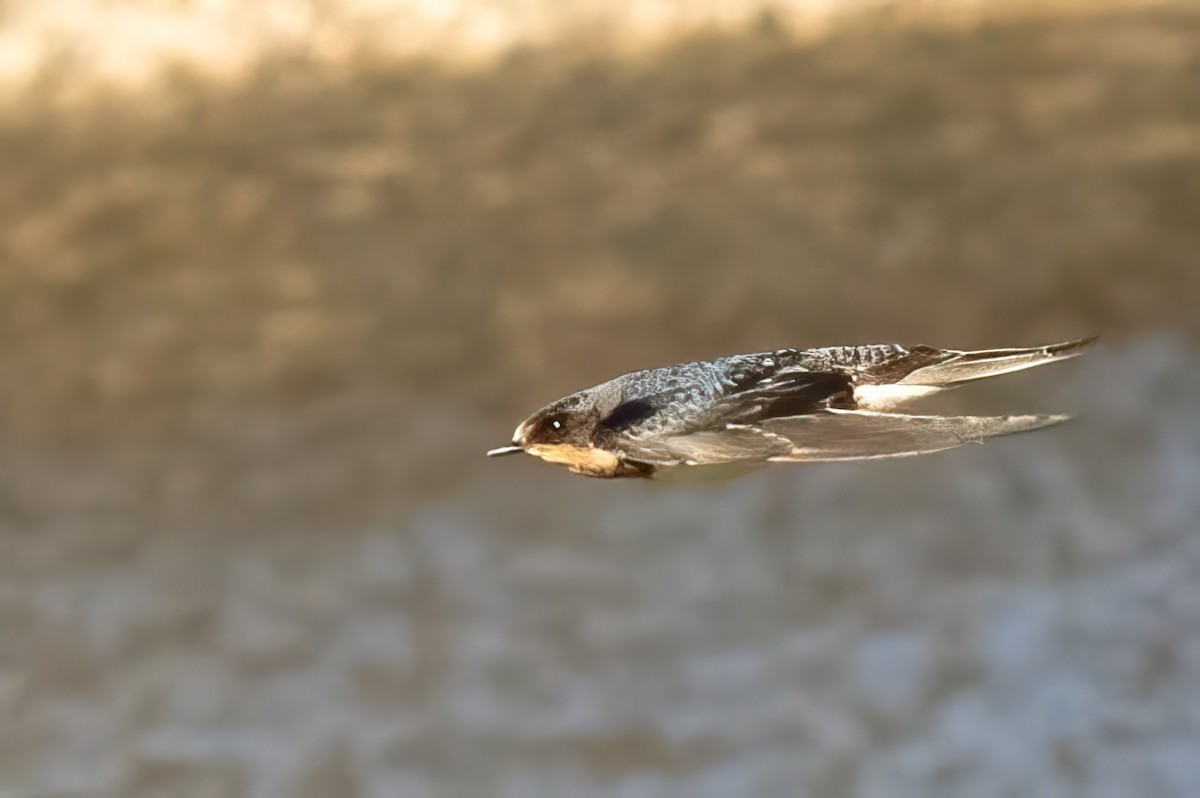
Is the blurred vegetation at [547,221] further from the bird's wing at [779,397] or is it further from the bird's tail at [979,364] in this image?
the bird's wing at [779,397]

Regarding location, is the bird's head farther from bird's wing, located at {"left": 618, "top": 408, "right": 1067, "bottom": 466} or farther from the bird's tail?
the bird's tail

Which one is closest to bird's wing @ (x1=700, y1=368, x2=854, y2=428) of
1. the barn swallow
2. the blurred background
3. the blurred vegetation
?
the barn swallow

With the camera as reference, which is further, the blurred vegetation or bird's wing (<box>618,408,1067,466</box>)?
the blurred vegetation

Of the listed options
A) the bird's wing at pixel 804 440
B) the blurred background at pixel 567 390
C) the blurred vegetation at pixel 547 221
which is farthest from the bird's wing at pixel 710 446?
the blurred vegetation at pixel 547 221

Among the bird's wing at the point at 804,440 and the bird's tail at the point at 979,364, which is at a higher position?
the bird's tail at the point at 979,364

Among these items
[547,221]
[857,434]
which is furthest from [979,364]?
[547,221]

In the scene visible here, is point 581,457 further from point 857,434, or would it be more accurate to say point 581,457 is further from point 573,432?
point 857,434
